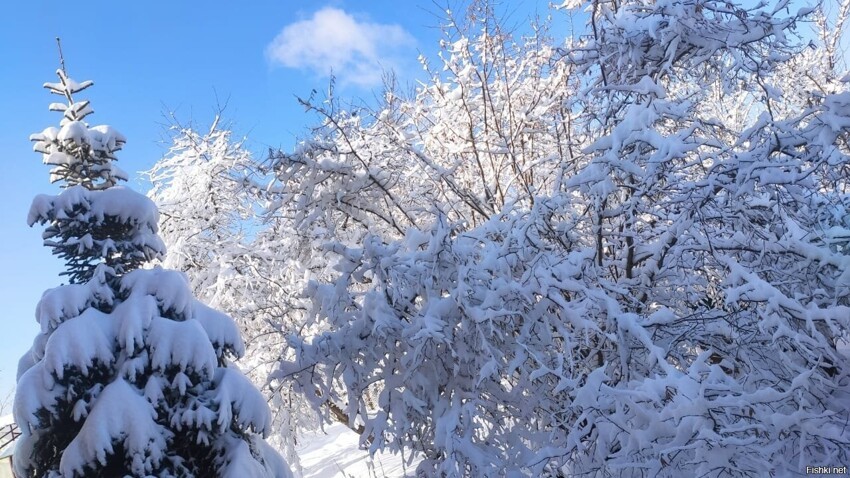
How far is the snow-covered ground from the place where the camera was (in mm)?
12351

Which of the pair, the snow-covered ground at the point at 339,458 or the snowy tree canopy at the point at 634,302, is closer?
the snowy tree canopy at the point at 634,302

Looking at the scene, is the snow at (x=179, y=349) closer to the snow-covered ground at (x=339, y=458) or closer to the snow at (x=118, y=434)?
the snow at (x=118, y=434)

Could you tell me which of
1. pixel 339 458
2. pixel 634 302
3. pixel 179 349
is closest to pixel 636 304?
pixel 634 302

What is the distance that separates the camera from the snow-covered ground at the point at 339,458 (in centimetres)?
1235

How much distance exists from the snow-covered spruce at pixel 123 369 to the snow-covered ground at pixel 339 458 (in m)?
7.62

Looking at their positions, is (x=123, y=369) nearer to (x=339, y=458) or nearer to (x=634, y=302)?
(x=634, y=302)

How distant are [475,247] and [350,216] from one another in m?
2.31

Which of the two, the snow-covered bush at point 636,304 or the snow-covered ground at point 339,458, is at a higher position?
the snow-covered bush at point 636,304

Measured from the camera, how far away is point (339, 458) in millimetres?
13445

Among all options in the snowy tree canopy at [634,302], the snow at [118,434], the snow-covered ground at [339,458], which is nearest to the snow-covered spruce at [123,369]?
the snow at [118,434]

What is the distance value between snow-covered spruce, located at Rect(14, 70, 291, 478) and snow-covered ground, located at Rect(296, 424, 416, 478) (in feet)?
25.0

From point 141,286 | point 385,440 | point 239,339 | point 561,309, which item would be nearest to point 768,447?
point 561,309

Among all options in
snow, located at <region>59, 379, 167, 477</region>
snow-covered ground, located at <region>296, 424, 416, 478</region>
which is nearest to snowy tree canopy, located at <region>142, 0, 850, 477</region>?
snow, located at <region>59, 379, 167, 477</region>

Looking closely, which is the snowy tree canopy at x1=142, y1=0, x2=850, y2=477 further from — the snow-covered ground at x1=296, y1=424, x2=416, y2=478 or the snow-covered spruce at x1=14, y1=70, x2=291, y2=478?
the snow-covered ground at x1=296, y1=424, x2=416, y2=478
